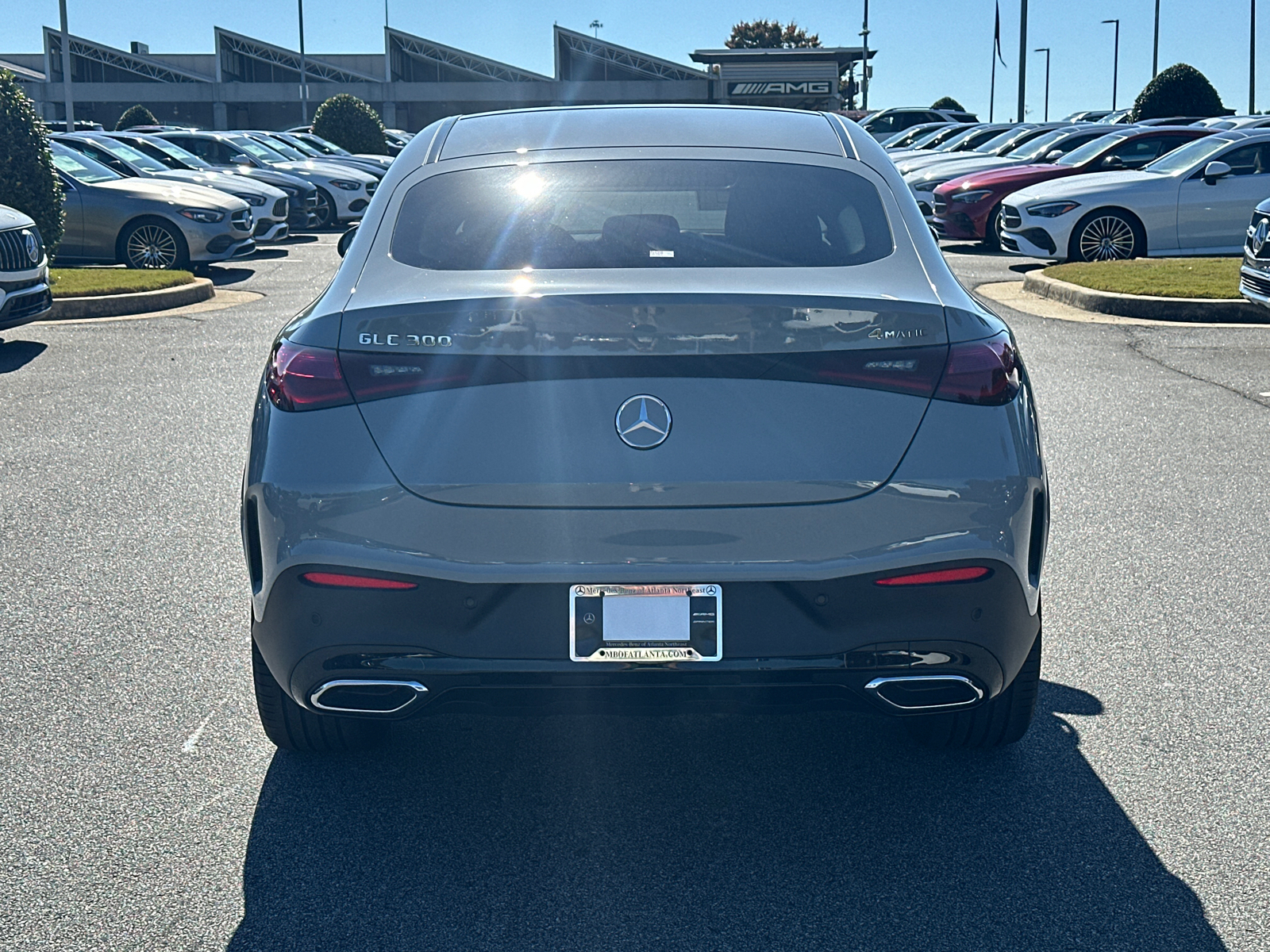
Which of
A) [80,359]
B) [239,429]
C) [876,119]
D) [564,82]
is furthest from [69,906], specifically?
[564,82]

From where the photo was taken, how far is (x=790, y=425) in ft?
10.1

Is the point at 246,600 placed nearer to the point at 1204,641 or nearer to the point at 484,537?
the point at 484,537

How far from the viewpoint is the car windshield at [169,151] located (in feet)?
72.1

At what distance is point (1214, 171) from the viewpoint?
16281 millimetres

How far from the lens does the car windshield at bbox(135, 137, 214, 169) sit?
865 inches

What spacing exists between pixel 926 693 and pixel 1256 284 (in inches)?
380

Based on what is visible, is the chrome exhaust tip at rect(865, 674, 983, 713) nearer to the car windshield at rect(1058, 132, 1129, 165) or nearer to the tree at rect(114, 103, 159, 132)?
the car windshield at rect(1058, 132, 1129, 165)

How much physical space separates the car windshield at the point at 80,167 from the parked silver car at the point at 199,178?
1000 mm

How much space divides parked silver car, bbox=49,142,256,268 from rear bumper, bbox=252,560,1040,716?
48.6 feet

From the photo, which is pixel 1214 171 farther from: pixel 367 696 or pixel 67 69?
pixel 67 69

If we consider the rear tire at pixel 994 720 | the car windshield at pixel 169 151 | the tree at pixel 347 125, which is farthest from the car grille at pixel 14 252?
the tree at pixel 347 125

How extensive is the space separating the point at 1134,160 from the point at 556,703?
20024 millimetres

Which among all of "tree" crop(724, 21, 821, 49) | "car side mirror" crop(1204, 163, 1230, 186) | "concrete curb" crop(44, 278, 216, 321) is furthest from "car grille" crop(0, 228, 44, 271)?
"tree" crop(724, 21, 821, 49)

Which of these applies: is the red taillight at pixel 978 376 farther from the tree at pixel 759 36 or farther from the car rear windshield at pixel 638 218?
the tree at pixel 759 36
